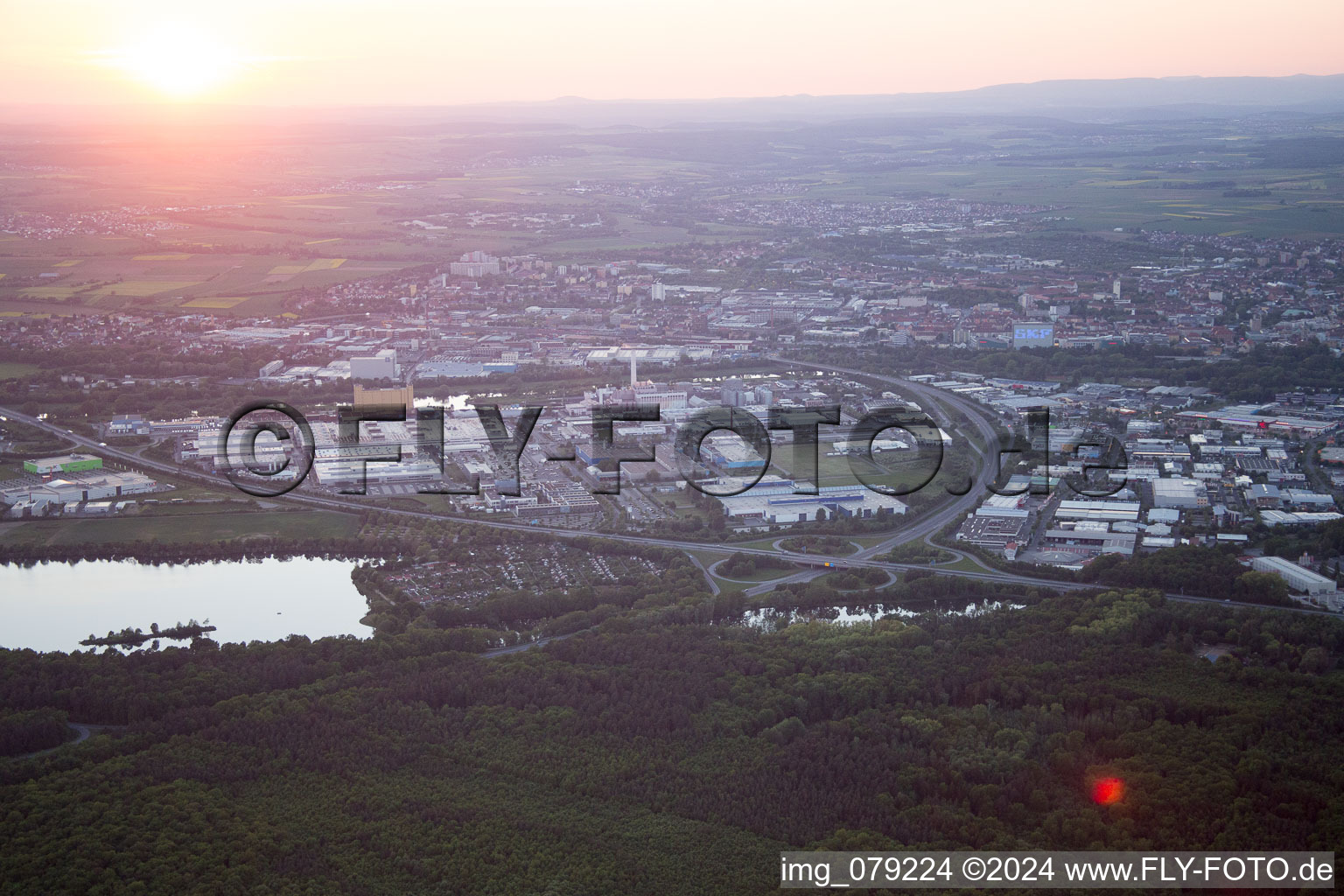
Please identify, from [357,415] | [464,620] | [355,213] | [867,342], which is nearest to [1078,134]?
[355,213]

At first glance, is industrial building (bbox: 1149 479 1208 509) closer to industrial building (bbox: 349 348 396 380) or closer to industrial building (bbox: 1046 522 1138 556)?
industrial building (bbox: 1046 522 1138 556)

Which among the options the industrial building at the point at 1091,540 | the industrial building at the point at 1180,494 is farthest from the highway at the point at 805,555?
the industrial building at the point at 1180,494

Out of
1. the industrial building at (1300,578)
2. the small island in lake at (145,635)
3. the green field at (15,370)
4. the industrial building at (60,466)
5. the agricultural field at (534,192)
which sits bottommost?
the small island in lake at (145,635)

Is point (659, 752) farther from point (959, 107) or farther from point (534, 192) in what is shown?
point (959, 107)

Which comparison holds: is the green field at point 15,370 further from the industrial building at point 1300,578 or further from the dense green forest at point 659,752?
the industrial building at point 1300,578

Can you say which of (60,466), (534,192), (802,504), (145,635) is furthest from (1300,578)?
(534,192)

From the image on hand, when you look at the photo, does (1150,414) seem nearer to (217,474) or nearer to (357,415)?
(357,415)
